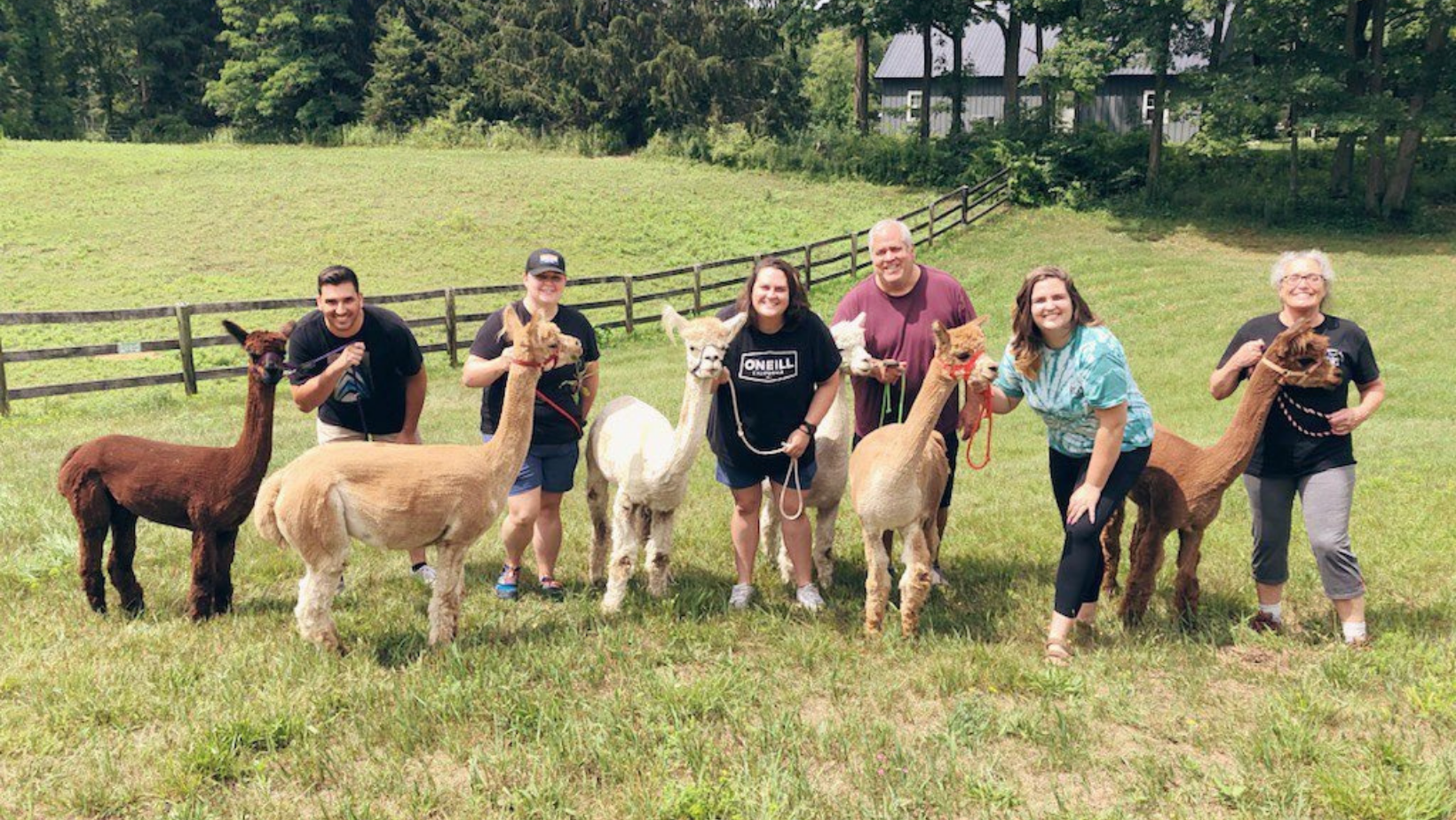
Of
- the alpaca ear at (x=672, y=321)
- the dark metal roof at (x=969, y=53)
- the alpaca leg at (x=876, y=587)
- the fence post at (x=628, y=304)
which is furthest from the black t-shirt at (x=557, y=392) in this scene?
the dark metal roof at (x=969, y=53)

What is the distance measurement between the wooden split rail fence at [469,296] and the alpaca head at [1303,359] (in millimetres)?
7877

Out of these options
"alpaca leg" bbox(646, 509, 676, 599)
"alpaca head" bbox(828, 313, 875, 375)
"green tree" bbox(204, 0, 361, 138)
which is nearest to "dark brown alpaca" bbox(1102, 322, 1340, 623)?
"alpaca head" bbox(828, 313, 875, 375)

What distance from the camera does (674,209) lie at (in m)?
29.4

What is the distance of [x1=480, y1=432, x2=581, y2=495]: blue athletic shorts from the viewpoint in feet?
18.2

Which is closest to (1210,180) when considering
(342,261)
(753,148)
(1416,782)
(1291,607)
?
(753,148)

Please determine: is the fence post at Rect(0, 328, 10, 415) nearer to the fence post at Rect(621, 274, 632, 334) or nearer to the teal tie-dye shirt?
the fence post at Rect(621, 274, 632, 334)

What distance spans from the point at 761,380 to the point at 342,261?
21.1 metres

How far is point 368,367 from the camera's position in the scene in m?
5.42

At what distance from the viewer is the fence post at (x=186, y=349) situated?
41.7 feet

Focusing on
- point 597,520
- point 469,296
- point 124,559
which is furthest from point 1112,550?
point 469,296

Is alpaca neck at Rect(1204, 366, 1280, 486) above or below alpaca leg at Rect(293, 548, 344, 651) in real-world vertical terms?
above

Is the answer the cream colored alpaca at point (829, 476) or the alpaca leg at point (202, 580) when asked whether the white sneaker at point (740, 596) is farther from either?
the alpaca leg at point (202, 580)

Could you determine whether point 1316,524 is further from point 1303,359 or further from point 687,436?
point 687,436

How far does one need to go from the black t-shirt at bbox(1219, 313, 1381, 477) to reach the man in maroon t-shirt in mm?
1536
